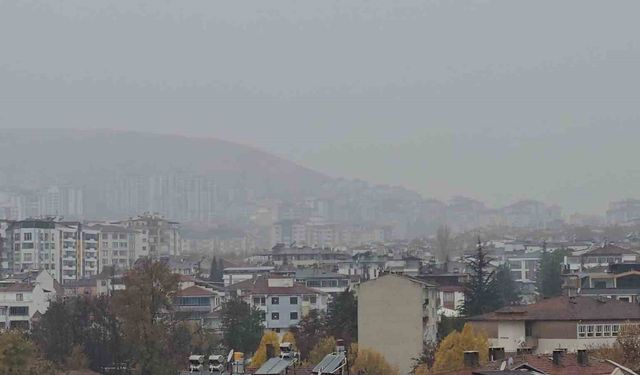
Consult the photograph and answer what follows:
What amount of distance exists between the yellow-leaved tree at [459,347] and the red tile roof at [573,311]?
939mm

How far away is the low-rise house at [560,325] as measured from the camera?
45.1 metres

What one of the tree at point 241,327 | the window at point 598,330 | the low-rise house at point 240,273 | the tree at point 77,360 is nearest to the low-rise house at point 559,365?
the window at point 598,330

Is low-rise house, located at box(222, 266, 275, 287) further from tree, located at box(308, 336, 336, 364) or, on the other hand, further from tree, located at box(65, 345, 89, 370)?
tree, located at box(308, 336, 336, 364)

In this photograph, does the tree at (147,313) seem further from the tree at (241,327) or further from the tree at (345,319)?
the tree at (241,327)

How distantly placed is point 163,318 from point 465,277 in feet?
94.0

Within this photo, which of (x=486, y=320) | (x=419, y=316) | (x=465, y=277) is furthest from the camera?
(x=465, y=277)

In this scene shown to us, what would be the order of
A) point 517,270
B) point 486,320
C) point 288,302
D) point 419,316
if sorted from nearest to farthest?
point 486,320 → point 419,316 → point 288,302 → point 517,270

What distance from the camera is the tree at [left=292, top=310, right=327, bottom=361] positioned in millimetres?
55906

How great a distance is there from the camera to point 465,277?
266 ft

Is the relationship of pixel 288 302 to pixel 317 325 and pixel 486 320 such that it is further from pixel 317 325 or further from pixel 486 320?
pixel 486 320

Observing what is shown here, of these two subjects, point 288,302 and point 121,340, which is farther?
point 288,302

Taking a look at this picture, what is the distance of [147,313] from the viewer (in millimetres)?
51469

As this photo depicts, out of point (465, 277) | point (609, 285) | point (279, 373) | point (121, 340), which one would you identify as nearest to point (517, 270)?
point (465, 277)

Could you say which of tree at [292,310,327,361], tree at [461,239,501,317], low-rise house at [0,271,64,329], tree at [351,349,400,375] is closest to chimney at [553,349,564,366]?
tree at [351,349,400,375]
